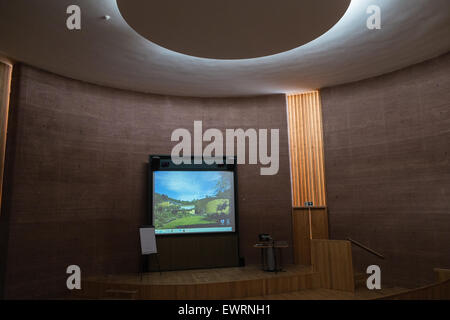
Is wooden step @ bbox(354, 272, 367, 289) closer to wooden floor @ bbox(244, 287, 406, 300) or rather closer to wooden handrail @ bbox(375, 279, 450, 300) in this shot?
wooden floor @ bbox(244, 287, 406, 300)

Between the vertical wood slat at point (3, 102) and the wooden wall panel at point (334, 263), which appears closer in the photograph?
the wooden wall panel at point (334, 263)

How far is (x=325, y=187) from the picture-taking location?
26.6ft

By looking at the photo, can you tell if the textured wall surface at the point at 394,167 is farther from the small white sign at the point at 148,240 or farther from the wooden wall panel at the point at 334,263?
the small white sign at the point at 148,240

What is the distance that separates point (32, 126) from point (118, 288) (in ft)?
11.3

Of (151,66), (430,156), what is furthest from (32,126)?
(430,156)

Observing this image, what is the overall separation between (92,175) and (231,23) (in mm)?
4376

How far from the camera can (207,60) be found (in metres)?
6.62

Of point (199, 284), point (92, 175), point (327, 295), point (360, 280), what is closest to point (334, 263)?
point (327, 295)

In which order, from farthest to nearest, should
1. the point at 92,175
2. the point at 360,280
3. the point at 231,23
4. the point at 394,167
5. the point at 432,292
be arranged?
the point at 92,175
the point at 394,167
the point at 360,280
the point at 231,23
the point at 432,292

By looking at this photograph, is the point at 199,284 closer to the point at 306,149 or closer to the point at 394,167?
the point at 306,149

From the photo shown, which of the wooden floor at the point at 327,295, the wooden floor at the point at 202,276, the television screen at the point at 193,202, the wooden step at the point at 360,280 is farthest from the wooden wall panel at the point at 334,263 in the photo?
the television screen at the point at 193,202

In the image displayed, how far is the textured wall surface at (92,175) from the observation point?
20.9ft

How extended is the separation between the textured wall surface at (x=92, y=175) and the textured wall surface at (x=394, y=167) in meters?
1.30

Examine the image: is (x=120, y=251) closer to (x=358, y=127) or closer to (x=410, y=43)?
(x=358, y=127)
